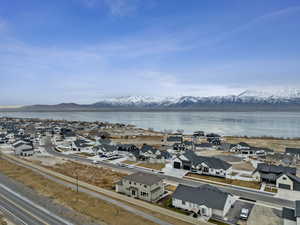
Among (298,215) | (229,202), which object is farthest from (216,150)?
(298,215)

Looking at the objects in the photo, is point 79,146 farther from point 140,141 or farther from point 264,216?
point 264,216

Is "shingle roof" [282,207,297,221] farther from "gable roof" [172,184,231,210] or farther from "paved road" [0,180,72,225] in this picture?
"paved road" [0,180,72,225]

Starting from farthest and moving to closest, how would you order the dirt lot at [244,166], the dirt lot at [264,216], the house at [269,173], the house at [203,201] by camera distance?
1. the dirt lot at [244,166]
2. the house at [269,173]
3. the house at [203,201]
4. the dirt lot at [264,216]

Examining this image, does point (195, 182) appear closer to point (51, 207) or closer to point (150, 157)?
point (150, 157)

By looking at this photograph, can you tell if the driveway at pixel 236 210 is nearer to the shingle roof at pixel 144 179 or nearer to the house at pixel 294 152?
the shingle roof at pixel 144 179

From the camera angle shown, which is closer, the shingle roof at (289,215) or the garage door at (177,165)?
the shingle roof at (289,215)

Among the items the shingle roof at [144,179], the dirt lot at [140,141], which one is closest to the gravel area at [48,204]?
the shingle roof at [144,179]

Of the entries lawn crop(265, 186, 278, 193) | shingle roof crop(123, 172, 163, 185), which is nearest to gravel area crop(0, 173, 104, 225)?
shingle roof crop(123, 172, 163, 185)
